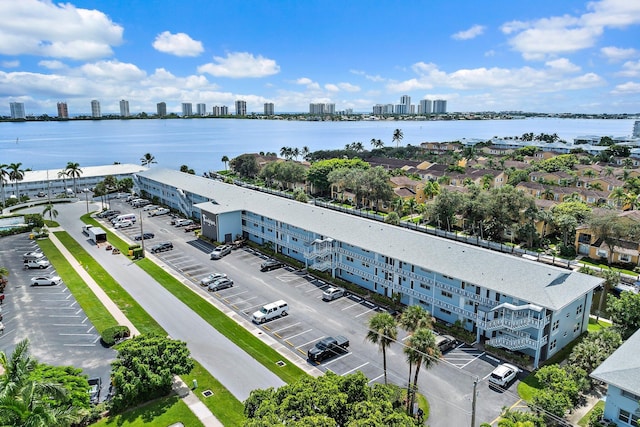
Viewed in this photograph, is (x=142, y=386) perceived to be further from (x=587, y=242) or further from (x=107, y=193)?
(x=107, y=193)

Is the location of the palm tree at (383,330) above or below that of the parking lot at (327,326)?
above

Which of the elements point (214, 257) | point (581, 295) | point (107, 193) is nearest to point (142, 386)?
point (214, 257)

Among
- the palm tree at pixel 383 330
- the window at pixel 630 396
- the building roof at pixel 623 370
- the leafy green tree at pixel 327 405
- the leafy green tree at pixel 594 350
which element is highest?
the palm tree at pixel 383 330

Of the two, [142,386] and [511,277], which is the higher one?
[511,277]

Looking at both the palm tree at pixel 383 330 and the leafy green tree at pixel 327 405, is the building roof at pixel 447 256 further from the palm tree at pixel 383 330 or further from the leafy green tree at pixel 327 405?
the leafy green tree at pixel 327 405

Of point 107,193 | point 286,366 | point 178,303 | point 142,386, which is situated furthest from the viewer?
point 107,193

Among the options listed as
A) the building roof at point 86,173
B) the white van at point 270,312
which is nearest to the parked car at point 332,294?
the white van at point 270,312

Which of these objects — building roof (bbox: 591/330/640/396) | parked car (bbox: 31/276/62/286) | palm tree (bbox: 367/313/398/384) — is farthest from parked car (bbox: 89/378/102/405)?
building roof (bbox: 591/330/640/396)
